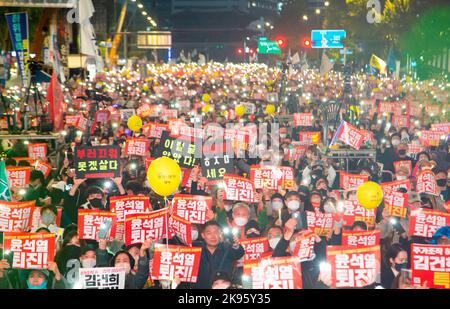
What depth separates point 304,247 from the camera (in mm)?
9523

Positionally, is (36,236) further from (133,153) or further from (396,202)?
(133,153)

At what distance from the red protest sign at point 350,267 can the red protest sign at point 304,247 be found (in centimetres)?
83

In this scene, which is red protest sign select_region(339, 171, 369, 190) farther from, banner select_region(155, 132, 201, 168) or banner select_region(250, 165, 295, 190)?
banner select_region(155, 132, 201, 168)

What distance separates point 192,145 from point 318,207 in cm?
304

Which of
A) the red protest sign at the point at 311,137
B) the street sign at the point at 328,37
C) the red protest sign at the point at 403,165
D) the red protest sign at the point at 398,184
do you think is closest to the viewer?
the red protest sign at the point at 398,184

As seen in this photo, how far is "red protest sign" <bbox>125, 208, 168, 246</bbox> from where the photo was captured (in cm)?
952

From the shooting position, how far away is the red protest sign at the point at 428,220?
10336 millimetres

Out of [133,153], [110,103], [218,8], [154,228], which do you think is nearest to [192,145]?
[133,153]

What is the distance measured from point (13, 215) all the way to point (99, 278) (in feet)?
8.29

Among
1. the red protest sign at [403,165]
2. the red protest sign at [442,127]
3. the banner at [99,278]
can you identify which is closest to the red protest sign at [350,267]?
the banner at [99,278]

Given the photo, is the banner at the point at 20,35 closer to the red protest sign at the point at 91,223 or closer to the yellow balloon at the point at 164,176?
the red protest sign at the point at 91,223

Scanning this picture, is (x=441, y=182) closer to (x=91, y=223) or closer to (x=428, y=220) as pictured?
(x=428, y=220)

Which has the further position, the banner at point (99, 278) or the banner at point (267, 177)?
the banner at point (267, 177)

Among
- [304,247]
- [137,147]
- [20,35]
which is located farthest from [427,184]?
[20,35]
